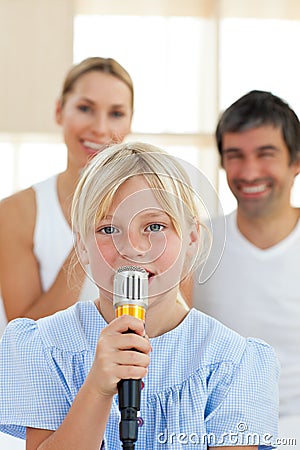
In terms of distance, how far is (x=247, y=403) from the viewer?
67 centimetres

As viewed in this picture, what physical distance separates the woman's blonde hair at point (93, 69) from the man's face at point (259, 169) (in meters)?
0.18

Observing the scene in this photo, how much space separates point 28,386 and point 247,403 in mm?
185

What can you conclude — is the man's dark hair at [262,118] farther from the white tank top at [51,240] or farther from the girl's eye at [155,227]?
the girl's eye at [155,227]

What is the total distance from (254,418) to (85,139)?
1.76 feet

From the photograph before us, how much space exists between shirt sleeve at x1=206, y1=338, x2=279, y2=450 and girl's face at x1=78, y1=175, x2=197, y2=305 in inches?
5.1

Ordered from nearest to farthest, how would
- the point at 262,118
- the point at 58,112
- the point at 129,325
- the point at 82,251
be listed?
the point at 129,325
the point at 82,251
the point at 262,118
the point at 58,112

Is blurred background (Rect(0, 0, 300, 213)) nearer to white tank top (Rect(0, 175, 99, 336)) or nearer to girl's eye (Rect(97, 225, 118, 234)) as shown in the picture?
white tank top (Rect(0, 175, 99, 336))

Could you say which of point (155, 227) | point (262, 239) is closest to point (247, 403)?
point (155, 227)

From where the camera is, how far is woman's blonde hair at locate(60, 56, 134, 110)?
1106 millimetres

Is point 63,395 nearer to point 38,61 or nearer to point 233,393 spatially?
point 233,393

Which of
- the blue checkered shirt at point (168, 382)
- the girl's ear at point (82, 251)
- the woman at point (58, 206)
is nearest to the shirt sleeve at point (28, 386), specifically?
the blue checkered shirt at point (168, 382)

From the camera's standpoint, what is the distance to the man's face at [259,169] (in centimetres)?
102

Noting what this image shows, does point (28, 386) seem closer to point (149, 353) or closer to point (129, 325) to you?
point (149, 353)

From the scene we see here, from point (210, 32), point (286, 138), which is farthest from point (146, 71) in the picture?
point (286, 138)
